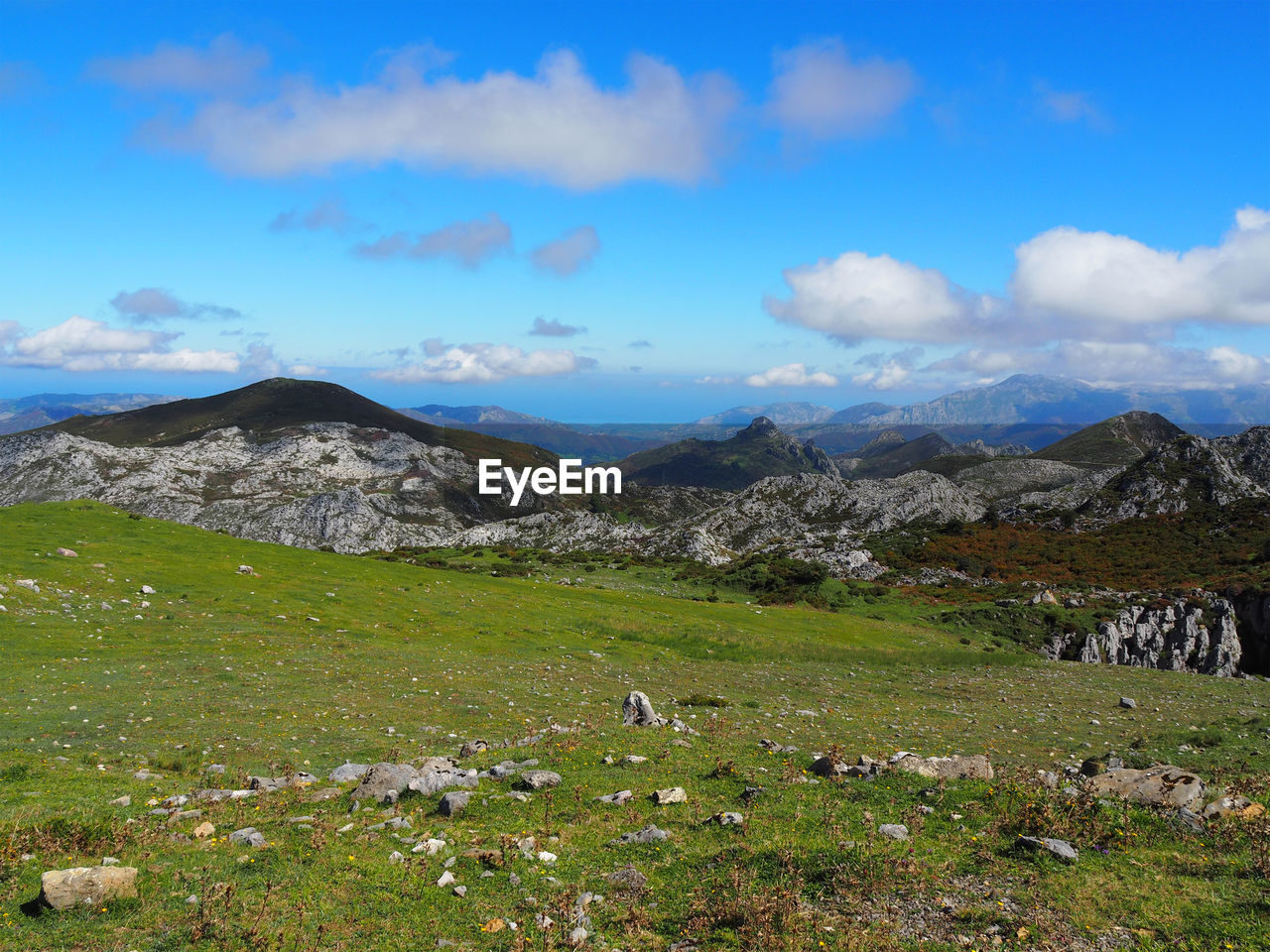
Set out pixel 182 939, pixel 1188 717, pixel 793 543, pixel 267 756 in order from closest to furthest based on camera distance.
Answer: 1. pixel 182 939
2. pixel 267 756
3. pixel 1188 717
4. pixel 793 543

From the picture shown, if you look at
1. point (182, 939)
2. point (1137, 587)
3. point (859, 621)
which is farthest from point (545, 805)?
point (1137, 587)

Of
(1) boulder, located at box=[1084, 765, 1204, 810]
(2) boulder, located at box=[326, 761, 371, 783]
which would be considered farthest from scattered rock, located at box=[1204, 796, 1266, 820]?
(2) boulder, located at box=[326, 761, 371, 783]

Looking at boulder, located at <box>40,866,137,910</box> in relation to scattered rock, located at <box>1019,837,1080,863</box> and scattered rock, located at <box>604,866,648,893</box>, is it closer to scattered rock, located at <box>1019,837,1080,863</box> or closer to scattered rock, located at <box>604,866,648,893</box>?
scattered rock, located at <box>604,866,648,893</box>

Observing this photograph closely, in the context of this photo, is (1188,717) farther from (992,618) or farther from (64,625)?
(64,625)

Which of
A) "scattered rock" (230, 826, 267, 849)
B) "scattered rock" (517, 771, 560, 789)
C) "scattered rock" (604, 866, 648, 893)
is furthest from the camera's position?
"scattered rock" (517, 771, 560, 789)

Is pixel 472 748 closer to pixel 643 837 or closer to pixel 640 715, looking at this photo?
pixel 640 715

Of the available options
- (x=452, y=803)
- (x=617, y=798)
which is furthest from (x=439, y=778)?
(x=617, y=798)
